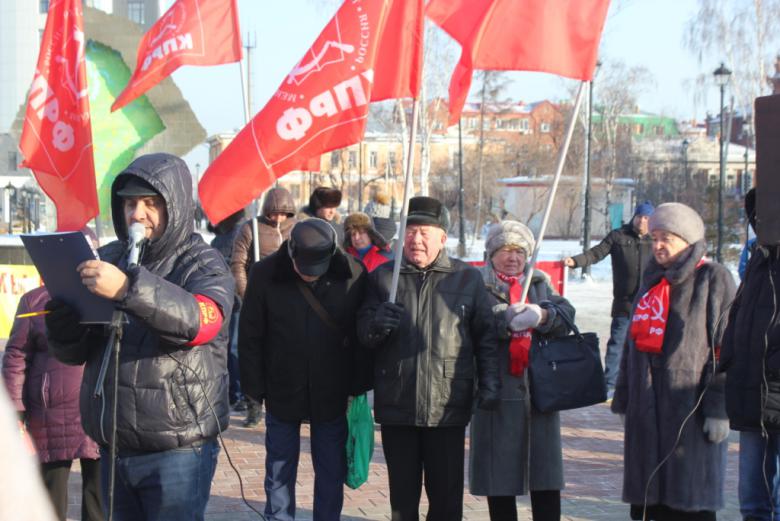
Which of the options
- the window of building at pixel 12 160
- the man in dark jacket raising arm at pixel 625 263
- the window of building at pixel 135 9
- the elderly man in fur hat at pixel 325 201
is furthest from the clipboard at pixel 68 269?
the window of building at pixel 135 9

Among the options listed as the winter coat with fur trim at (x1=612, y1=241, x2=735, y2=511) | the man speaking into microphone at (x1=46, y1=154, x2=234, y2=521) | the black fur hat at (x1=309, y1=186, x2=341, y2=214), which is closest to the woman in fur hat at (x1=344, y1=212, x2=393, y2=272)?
the black fur hat at (x1=309, y1=186, x2=341, y2=214)

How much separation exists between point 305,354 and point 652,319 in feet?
5.96

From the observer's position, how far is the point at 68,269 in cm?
334

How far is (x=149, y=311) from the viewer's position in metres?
3.17

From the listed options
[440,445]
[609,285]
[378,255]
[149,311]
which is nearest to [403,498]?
[440,445]

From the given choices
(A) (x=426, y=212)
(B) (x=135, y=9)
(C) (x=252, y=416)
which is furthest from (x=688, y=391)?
(B) (x=135, y=9)

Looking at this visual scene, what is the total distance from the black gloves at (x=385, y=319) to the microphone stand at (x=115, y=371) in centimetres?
145

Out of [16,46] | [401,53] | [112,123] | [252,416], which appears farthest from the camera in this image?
[16,46]

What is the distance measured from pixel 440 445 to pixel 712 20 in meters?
34.0

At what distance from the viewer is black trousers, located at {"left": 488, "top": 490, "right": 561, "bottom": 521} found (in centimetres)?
518

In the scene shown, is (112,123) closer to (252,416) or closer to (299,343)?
(252,416)

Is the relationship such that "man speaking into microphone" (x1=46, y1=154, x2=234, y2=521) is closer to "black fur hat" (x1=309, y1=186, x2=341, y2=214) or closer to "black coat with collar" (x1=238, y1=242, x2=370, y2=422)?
"black coat with collar" (x1=238, y1=242, x2=370, y2=422)

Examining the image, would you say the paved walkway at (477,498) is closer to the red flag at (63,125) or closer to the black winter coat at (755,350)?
the black winter coat at (755,350)

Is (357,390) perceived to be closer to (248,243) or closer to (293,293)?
(293,293)
